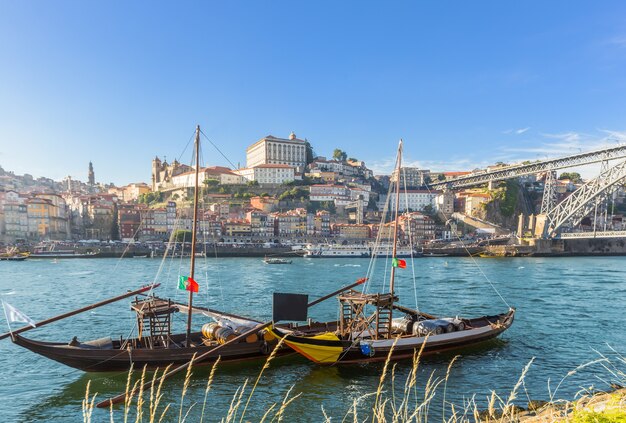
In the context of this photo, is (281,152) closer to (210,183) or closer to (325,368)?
(210,183)

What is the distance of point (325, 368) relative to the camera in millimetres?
12141

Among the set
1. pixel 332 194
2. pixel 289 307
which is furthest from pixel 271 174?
pixel 289 307

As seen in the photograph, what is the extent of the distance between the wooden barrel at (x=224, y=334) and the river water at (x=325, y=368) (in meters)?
0.76

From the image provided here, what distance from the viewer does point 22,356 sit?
1383 centimetres

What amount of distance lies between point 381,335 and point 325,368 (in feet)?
7.04

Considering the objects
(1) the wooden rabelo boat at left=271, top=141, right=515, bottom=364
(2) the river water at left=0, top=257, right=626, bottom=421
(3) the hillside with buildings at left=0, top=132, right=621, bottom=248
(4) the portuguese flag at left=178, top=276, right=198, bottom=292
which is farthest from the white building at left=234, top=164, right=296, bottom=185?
(4) the portuguese flag at left=178, top=276, right=198, bottom=292

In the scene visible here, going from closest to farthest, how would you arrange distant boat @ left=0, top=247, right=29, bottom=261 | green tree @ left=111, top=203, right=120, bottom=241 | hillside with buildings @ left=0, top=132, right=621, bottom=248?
distant boat @ left=0, top=247, right=29, bottom=261, hillside with buildings @ left=0, top=132, right=621, bottom=248, green tree @ left=111, top=203, right=120, bottom=241

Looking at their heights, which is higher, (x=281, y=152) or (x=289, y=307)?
(x=281, y=152)

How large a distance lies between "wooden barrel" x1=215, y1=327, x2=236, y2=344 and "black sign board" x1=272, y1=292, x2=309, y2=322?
5.16 ft

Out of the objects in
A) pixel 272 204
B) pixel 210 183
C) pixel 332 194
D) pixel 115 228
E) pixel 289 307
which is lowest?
pixel 289 307

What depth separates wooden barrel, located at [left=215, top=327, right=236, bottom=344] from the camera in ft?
39.3

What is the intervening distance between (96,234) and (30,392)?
238 feet

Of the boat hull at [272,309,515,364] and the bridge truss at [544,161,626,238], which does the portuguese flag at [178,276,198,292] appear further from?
the bridge truss at [544,161,626,238]

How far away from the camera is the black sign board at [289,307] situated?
1151cm
